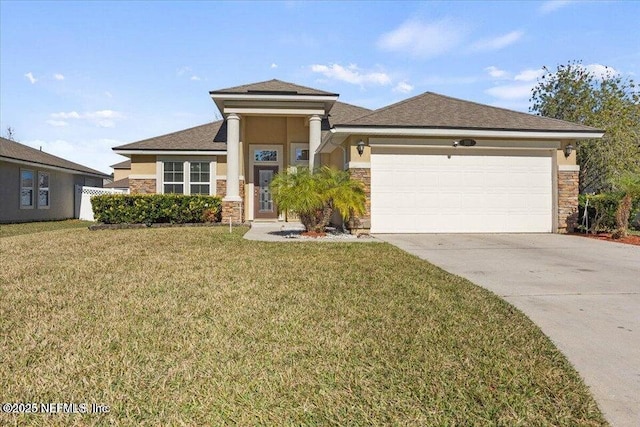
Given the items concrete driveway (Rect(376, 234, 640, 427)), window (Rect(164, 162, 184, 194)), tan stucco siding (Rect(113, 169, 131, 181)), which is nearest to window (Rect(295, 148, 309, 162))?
window (Rect(164, 162, 184, 194))

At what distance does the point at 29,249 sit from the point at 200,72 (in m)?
10.4

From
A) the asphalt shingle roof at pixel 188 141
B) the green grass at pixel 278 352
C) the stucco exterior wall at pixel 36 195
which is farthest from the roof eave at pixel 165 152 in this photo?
the green grass at pixel 278 352

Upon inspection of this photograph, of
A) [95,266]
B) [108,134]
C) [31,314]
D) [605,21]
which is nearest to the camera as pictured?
[31,314]

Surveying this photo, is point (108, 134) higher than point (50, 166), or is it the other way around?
point (108, 134)

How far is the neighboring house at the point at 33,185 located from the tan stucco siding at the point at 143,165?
19.4 ft

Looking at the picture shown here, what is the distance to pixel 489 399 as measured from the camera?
2338 millimetres

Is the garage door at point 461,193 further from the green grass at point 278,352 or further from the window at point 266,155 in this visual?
the window at point 266,155

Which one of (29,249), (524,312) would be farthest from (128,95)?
(524,312)

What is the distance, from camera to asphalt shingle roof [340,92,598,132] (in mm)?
11125

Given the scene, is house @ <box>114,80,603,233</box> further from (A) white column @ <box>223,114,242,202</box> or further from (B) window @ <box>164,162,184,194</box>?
(B) window @ <box>164,162,184,194</box>

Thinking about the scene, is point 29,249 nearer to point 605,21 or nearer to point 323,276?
point 323,276

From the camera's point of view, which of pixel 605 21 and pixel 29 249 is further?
pixel 605 21

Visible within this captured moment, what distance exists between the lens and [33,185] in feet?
61.4

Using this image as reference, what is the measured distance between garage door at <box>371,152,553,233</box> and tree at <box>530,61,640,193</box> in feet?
34.7
